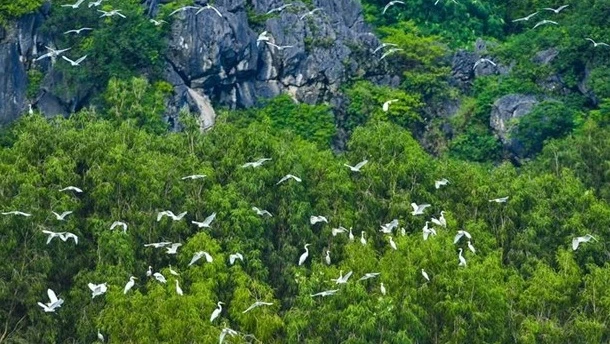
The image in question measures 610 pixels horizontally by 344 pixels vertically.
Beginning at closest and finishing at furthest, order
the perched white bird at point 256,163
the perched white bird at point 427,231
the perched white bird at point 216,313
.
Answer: the perched white bird at point 216,313 < the perched white bird at point 427,231 < the perched white bird at point 256,163

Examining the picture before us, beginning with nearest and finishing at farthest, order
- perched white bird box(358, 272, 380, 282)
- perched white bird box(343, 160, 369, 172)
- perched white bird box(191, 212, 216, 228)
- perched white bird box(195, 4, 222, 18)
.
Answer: perched white bird box(358, 272, 380, 282)
perched white bird box(191, 212, 216, 228)
perched white bird box(343, 160, 369, 172)
perched white bird box(195, 4, 222, 18)

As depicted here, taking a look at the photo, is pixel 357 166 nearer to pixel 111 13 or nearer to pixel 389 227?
pixel 389 227

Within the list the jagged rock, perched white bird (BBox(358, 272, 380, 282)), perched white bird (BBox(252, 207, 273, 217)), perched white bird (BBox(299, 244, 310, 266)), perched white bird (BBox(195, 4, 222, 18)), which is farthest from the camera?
the jagged rock

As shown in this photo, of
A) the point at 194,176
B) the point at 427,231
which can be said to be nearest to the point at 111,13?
the point at 194,176

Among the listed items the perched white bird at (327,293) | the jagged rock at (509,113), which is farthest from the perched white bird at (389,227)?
the jagged rock at (509,113)

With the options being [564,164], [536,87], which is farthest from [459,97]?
[564,164]

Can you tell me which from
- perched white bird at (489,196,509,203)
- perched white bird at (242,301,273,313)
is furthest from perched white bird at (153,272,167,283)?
perched white bird at (489,196,509,203)

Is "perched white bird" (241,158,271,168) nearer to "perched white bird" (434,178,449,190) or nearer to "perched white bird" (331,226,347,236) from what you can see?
"perched white bird" (331,226,347,236)

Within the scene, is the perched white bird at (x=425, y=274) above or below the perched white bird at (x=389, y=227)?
above

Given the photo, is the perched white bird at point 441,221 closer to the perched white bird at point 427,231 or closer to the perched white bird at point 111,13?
the perched white bird at point 427,231

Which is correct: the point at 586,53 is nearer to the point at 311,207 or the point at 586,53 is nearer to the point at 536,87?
the point at 536,87
